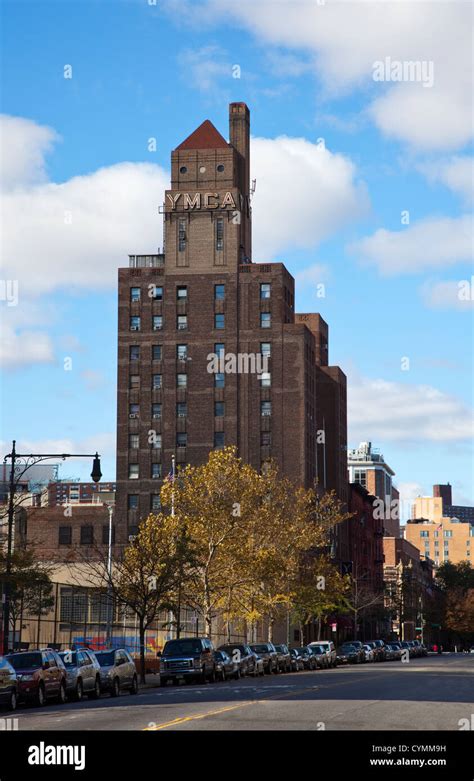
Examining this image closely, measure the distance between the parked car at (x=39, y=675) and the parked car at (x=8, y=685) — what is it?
67 centimetres

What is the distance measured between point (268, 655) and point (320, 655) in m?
15.7

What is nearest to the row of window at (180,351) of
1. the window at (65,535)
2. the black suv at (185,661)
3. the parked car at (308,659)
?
the window at (65,535)

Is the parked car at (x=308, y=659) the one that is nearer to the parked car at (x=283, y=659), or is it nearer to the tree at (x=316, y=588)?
the parked car at (x=283, y=659)

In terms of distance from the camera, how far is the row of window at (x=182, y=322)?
125312 mm

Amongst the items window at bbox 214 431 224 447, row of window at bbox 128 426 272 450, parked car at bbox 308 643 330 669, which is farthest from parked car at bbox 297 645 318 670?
window at bbox 214 431 224 447

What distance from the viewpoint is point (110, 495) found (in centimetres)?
14338

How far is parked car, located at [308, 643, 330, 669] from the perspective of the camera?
75812mm

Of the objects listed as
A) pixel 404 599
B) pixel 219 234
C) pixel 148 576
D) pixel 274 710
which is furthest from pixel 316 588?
pixel 404 599

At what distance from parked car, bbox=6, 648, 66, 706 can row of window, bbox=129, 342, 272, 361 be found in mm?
87679

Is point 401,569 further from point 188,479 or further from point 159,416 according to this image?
point 188,479

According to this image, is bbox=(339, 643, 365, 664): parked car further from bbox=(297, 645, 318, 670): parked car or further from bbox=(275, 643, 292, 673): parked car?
bbox=(275, 643, 292, 673): parked car

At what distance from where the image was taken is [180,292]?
126688 mm
